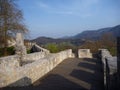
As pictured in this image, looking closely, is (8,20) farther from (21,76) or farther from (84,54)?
(21,76)

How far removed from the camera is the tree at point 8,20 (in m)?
26.1

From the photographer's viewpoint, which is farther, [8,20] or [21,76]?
[8,20]

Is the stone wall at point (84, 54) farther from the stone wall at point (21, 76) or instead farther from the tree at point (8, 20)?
the stone wall at point (21, 76)

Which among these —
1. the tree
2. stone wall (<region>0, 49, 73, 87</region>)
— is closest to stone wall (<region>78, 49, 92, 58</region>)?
the tree

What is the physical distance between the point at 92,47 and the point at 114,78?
3833 cm

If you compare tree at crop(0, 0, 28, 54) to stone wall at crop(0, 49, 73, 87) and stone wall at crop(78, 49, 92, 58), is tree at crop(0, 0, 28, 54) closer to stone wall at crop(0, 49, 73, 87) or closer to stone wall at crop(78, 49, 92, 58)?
stone wall at crop(78, 49, 92, 58)

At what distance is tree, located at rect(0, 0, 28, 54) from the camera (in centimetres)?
2612

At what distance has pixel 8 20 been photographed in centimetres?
2666

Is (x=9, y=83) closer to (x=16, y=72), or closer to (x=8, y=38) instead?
(x=16, y=72)

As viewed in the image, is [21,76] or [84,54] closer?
[21,76]

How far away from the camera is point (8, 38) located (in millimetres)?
26859

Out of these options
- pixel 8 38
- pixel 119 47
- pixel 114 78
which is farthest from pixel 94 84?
pixel 8 38

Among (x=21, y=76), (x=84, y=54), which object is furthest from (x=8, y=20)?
(x=21, y=76)

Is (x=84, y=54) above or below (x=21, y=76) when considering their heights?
below
